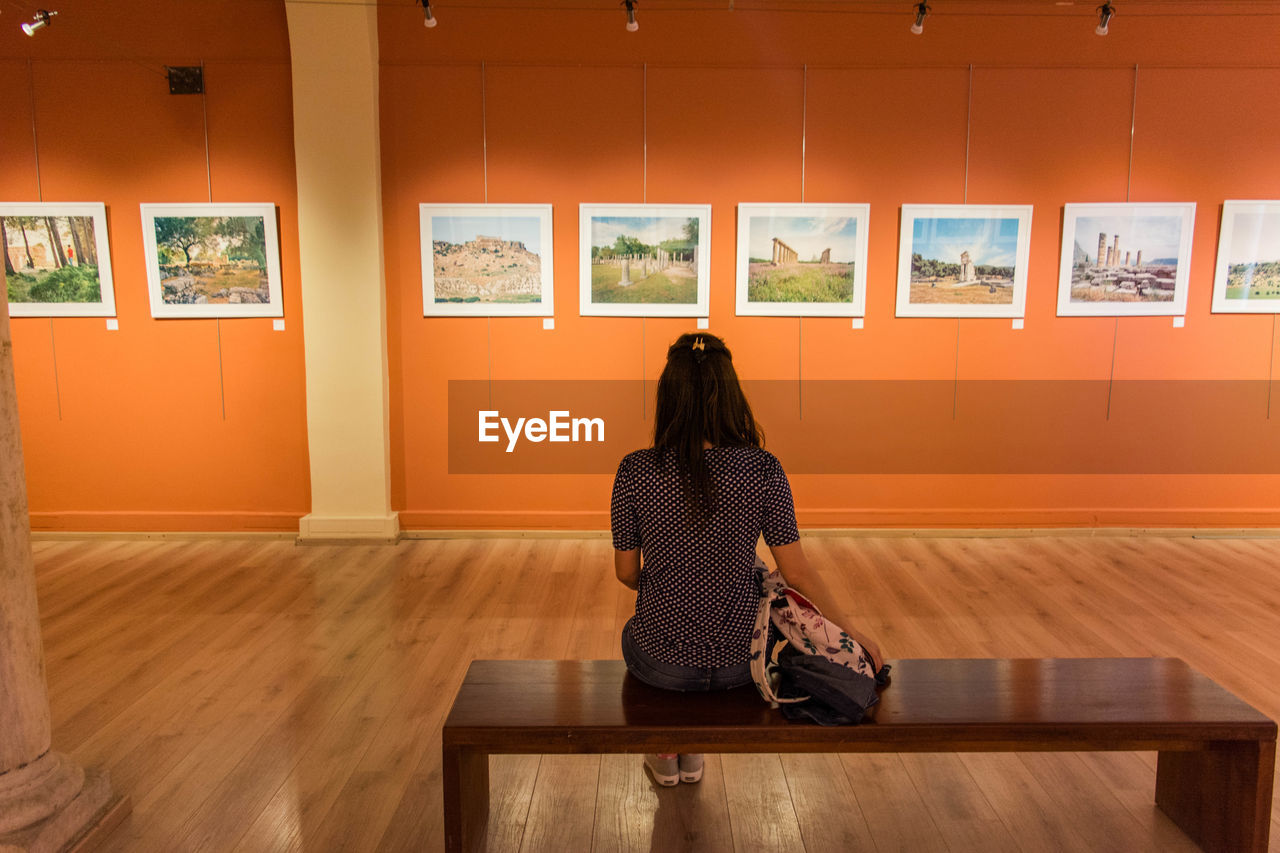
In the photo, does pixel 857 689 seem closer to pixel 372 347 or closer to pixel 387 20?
pixel 372 347

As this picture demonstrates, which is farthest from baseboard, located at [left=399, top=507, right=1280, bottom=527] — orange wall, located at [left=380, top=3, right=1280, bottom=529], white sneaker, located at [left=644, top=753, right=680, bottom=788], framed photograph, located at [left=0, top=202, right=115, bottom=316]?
white sneaker, located at [left=644, top=753, right=680, bottom=788]

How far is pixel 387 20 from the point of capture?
18.3 feet

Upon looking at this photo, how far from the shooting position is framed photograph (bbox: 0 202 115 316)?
18.6 ft

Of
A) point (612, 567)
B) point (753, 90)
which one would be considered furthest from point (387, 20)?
point (612, 567)

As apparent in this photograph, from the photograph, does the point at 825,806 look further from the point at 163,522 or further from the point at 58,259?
the point at 58,259

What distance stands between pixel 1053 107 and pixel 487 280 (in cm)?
442

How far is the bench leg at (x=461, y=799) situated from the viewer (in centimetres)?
215

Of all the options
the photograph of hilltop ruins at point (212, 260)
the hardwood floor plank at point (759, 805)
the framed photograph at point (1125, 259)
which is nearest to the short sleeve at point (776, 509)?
the hardwood floor plank at point (759, 805)

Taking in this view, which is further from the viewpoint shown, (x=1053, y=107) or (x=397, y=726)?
(x=1053, y=107)

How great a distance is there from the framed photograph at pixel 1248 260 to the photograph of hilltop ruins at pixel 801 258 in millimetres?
2773

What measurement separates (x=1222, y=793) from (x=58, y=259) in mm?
7413

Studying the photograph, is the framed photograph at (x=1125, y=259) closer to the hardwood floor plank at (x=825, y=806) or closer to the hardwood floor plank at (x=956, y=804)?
the hardwood floor plank at (x=956, y=804)

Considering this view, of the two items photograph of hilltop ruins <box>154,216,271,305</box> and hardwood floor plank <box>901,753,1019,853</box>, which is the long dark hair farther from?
photograph of hilltop ruins <box>154,216,271,305</box>

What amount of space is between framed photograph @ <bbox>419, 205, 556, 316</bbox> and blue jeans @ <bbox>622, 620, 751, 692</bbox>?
3.87m
